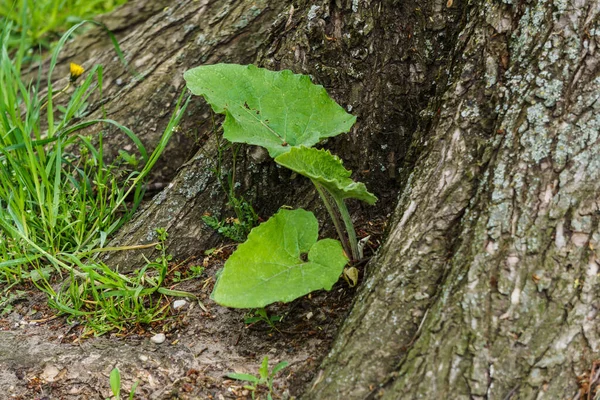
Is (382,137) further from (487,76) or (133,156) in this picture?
(133,156)

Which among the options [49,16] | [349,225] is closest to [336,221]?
[349,225]

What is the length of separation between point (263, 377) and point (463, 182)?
2.60 feet

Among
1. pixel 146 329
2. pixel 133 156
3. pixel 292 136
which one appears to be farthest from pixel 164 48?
pixel 146 329

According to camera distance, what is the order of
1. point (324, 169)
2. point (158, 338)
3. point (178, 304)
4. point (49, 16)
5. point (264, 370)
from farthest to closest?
1. point (49, 16)
2. point (178, 304)
3. point (158, 338)
4. point (324, 169)
5. point (264, 370)

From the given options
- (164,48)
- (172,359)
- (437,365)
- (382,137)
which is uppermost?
(164,48)

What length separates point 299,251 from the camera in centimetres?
209

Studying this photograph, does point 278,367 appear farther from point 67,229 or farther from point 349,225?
point 67,229

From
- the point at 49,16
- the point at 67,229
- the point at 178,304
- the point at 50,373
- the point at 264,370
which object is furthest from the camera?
the point at 49,16

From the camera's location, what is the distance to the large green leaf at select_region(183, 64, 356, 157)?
7.04 feet

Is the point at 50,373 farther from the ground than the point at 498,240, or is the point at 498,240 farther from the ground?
the point at 498,240

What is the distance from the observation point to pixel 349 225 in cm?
212

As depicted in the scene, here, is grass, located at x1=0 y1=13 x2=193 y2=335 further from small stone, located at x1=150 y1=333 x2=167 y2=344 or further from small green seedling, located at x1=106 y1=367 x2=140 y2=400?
small green seedling, located at x1=106 y1=367 x2=140 y2=400

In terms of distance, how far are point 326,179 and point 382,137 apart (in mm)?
507

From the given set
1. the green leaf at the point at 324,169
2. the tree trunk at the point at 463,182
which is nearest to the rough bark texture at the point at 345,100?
the tree trunk at the point at 463,182
